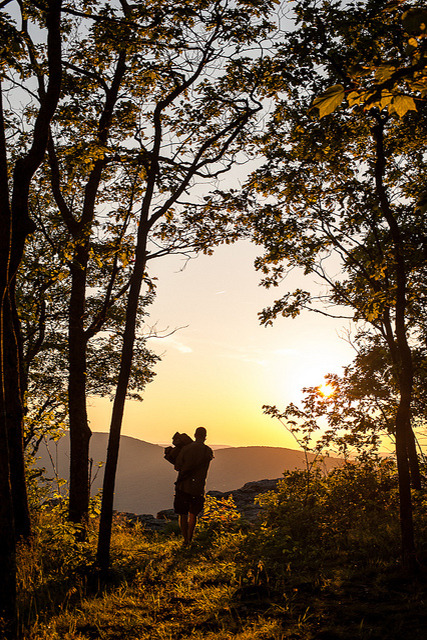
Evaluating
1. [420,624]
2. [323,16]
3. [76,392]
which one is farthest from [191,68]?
[420,624]

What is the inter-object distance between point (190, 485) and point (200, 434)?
3.56ft

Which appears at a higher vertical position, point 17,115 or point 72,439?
point 17,115

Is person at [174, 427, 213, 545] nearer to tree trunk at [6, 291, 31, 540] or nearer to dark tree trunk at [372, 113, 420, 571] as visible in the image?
tree trunk at [6, 291, 31, 540]

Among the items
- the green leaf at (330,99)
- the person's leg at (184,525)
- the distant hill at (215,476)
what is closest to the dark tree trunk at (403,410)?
the green leaf at (330,99)

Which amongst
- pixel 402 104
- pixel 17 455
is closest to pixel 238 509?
pixel 17 455

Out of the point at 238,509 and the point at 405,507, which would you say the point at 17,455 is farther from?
the point at 238,509

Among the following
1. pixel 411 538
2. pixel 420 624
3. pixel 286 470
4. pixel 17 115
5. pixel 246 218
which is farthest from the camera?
pixel 286 470

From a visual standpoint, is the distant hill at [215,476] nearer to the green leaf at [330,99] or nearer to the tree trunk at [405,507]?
the tree trunk at [405,507]

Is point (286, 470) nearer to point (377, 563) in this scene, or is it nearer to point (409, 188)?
point (377, 563)

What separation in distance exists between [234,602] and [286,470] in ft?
25.5

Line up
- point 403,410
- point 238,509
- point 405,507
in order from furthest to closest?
point 238,509, point 403,410, point 405,507

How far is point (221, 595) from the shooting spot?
5.75 metres

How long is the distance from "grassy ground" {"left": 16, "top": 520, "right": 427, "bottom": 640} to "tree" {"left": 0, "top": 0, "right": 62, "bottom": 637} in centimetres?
Answer: 70

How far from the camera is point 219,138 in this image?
1088 cm
